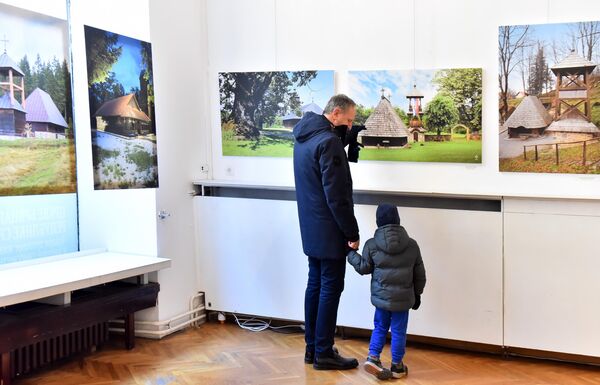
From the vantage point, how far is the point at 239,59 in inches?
194

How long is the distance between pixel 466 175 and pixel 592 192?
80 cm

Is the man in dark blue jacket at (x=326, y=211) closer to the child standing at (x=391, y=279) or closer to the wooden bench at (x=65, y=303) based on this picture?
the child standing at (x=391, y=279)

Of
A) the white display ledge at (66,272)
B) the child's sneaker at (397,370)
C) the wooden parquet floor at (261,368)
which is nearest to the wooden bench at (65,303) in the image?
the white display ledge at (66,272)

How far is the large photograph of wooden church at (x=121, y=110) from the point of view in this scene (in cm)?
401

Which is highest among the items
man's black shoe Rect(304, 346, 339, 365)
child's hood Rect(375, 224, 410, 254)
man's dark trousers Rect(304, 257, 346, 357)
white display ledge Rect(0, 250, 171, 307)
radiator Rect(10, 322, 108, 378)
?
child's hood Rect(375, 224, 410, 254)

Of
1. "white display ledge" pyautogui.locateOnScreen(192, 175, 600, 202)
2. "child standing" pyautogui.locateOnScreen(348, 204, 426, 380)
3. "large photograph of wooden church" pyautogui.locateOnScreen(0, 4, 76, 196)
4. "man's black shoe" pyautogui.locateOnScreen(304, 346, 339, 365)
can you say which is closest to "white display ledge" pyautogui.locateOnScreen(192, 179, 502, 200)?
"white display ledge" pyautogui.locateOnScreen(192, 175, 600, 202)

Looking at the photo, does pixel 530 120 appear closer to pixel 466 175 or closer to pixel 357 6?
pixel 466 175

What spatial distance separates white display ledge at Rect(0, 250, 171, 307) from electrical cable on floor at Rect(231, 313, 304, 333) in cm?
82

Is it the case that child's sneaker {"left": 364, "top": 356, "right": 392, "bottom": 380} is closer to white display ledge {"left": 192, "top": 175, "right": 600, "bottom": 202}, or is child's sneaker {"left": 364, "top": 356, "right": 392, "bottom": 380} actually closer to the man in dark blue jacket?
the man in dark blue jacket

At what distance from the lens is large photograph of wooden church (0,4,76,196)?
4.12 m

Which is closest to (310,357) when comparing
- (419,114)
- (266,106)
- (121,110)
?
(419,114)

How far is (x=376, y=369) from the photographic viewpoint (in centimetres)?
382

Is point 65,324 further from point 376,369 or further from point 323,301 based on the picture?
point 376,369

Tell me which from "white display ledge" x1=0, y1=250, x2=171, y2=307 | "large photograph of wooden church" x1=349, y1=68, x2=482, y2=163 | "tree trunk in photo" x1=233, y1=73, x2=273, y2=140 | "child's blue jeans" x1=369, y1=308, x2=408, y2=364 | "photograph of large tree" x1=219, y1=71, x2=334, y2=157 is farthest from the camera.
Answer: "tree trunk in photo" x1=233, y1=73, x2=273, y2=140
